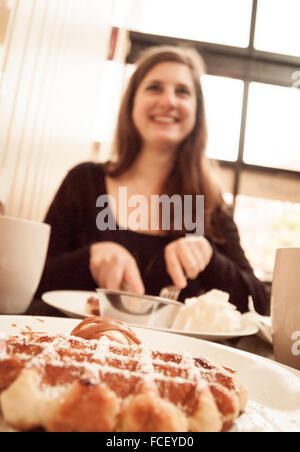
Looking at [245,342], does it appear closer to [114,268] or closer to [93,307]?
[93,307]

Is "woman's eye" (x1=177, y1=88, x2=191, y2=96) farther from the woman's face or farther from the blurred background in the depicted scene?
the blurred background

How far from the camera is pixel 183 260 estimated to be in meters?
1.00

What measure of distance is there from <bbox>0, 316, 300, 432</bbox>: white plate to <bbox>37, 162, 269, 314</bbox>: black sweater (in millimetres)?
644

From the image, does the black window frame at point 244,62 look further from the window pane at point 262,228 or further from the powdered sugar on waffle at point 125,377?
the powdered sugar on waffle at point 125,377

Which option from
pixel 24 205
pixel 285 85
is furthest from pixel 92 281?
pixel 285 85

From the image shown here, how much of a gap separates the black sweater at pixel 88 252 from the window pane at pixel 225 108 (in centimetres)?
105

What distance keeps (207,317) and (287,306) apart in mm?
190

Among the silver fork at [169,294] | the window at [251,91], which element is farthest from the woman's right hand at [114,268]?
the window at [251,91]

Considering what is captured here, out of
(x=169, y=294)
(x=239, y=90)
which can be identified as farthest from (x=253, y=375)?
(x=239, y=90)

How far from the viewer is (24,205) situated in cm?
134

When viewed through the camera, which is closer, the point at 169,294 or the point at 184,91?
the point at 169,294

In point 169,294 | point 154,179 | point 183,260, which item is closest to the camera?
point 169,294
